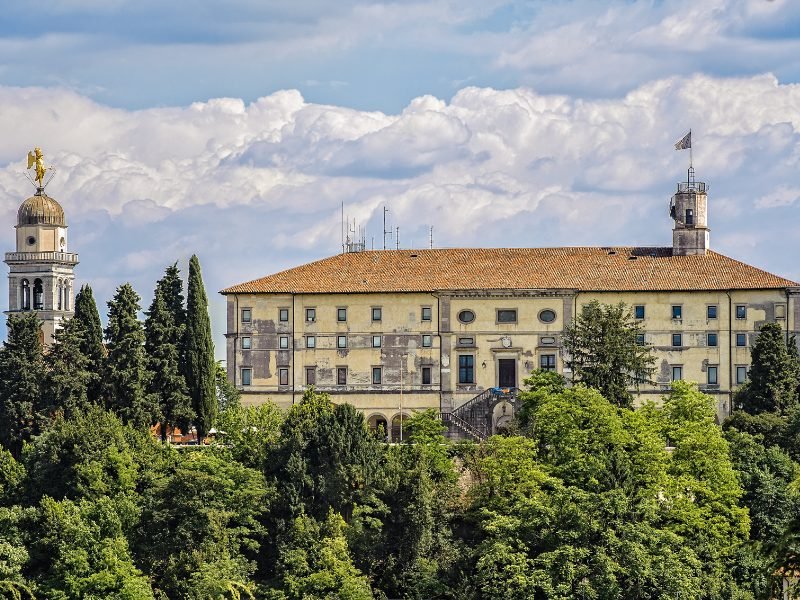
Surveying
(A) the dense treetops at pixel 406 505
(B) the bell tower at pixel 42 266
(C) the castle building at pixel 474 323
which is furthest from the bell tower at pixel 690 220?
(B) the bell tower at pixel 42 266

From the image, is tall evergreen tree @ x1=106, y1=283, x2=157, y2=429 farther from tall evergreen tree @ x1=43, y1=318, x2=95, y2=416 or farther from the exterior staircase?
the exterior staircase

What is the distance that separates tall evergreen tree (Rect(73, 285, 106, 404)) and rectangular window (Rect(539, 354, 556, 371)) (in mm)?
20745

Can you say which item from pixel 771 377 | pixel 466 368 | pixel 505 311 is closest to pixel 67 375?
pixel 466 368

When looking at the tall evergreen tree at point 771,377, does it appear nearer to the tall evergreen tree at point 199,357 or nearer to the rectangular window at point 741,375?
the rectangular window at point 741,375

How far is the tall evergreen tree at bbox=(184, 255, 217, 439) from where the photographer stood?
65750 millimetres

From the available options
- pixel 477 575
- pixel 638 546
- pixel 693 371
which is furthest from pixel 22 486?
pixel 693 371

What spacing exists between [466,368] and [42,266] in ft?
91.1

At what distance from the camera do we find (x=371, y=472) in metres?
53.9

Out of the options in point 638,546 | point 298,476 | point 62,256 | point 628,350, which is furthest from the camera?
point 62,256

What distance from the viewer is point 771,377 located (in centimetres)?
6366

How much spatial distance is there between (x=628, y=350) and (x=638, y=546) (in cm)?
1428

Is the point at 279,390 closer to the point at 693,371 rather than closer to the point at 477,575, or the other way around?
the point at 693,371

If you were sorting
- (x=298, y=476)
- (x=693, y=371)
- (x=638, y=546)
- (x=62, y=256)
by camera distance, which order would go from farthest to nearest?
(x=62, y=256)
(x=693, y=371)
(x=298, y=476)
(x=638, y=546)

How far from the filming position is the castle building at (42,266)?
285 ft
